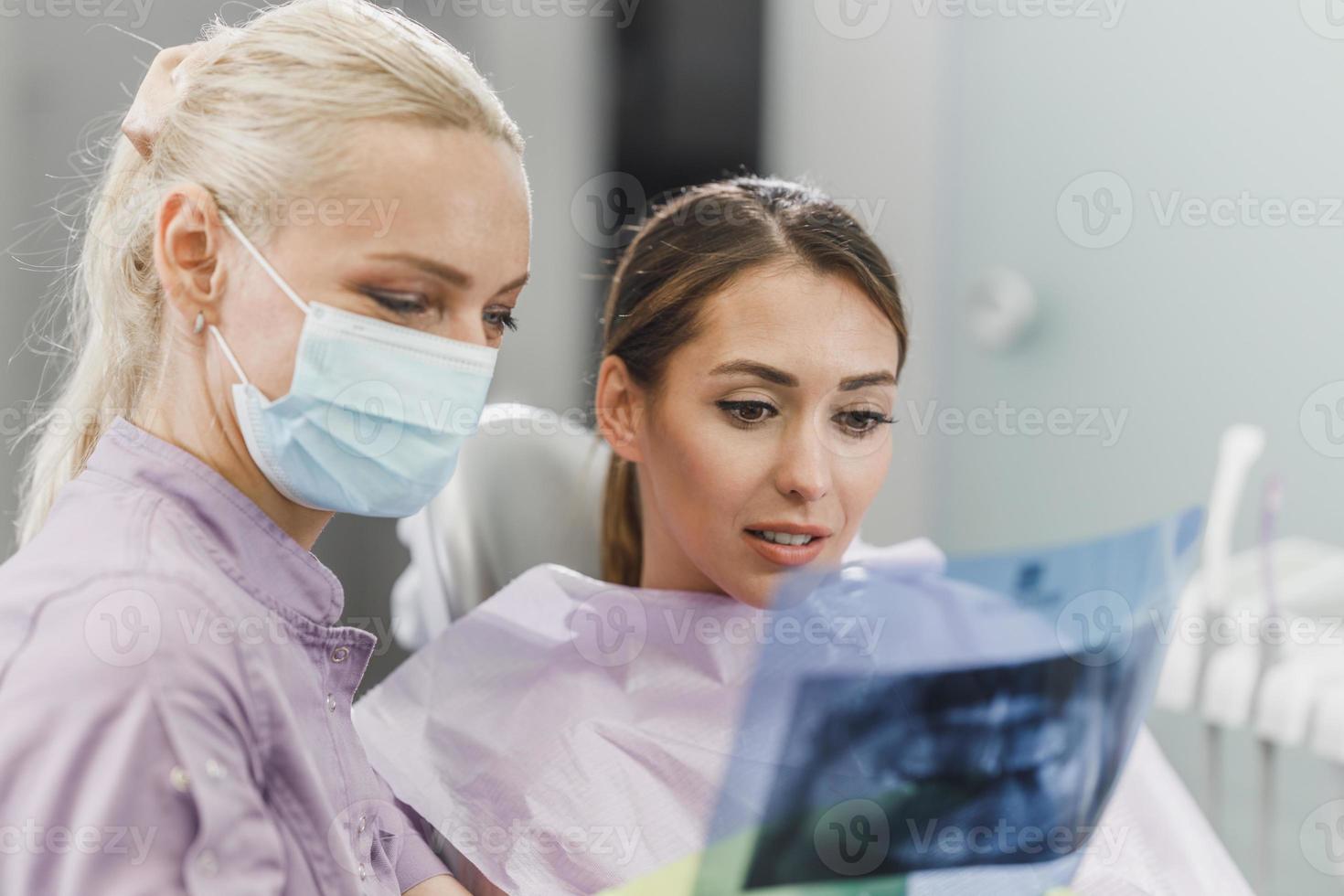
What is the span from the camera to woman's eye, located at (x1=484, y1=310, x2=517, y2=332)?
45.4 inches

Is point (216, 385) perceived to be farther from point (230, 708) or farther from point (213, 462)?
point (230, 708)

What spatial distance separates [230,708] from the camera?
3.10ft

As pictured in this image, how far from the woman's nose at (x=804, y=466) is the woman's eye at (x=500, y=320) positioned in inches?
12.9

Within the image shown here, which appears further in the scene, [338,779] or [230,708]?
[338,779]

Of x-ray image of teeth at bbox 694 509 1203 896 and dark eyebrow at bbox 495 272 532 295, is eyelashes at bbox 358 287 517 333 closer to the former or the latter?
dark eyebrow at bbox 495 272 532 295

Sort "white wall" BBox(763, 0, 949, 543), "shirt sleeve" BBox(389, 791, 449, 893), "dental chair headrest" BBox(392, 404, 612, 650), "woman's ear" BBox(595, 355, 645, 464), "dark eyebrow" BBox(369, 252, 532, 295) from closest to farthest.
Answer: "dark eyebrow" BBox(369, 252, 532, 295) → "shirt sleeve" BBox(389, 791, 449, 893) → "woman's ear" BBox(595, 355, 645, 464) → "dental chair headrest" BBox(392, 404, 612, 650) → "white wall" BBox(763, 0, 949, 543)

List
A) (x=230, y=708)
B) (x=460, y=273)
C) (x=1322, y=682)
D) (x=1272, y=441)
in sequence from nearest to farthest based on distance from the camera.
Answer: (x=230, y=708) < (x=460, y=273) < (x=1322, y=682) < (x=1272, y=441)

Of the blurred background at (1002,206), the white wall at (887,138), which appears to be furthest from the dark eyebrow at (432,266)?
the white wall at (887,138)

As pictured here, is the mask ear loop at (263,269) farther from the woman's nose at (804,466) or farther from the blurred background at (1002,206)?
the blurred background at (1002,206)

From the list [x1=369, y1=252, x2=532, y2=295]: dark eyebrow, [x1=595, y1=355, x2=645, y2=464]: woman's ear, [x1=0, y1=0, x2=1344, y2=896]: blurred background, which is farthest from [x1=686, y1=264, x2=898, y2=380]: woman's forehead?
[x1=0, y1=0, x2=1344, y2=896]: blurred background

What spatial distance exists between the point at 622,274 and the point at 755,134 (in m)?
1.82

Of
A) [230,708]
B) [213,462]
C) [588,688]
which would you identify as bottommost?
[588,688]

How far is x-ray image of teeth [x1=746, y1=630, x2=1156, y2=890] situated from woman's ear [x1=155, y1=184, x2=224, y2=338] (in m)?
0.59

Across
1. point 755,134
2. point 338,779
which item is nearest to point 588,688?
point 338,779
